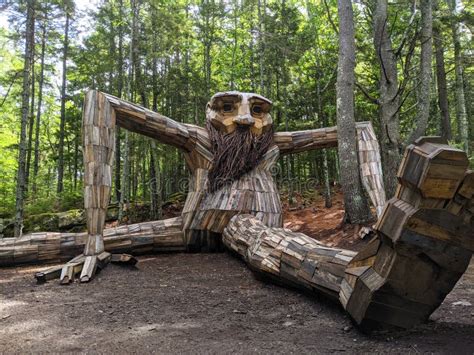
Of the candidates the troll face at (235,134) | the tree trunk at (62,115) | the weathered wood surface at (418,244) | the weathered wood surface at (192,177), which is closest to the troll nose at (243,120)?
the troll face at (235,134)

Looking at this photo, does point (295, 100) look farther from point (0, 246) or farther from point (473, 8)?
point (0, 246)

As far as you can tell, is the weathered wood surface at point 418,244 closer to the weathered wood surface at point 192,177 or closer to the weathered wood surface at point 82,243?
the weathered wood surface at point 192,177

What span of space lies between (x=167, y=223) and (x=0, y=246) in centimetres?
211

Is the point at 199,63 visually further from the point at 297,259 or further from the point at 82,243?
the point at 297,259

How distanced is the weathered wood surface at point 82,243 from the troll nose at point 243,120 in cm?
162

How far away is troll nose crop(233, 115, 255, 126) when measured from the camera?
15.0 ft

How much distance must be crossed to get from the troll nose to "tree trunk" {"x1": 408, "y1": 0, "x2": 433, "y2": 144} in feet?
9.99

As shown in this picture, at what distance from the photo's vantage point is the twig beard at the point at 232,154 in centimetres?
460

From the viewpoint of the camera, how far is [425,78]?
5.96 metres

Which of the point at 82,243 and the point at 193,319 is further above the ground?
the point at 82,243

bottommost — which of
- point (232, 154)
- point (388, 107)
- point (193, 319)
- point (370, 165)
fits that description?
point (193, 319)

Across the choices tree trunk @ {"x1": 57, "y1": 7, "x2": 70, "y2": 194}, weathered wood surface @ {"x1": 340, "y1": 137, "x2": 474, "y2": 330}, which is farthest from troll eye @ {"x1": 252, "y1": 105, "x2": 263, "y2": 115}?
tree trunk @ {"x1": 57, "y1": 7, "x2": 70, "y2": 194}

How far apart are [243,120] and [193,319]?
286cm

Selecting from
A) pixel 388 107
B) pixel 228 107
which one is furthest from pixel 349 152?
pixel 228 107
